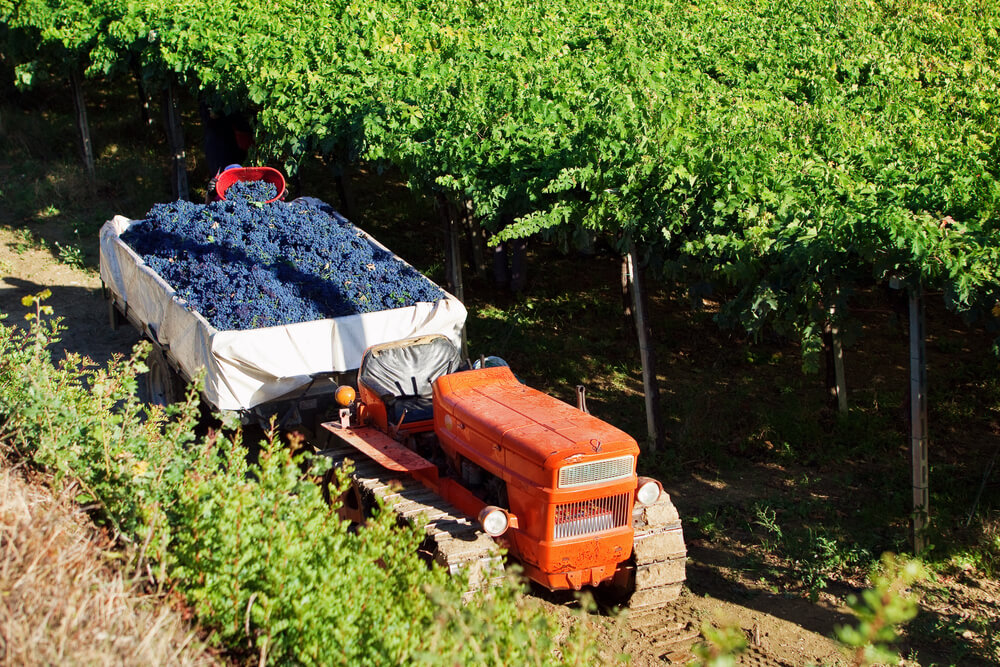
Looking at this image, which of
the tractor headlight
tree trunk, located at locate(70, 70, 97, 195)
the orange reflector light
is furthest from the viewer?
tree trunk, located at locate(70, 70, 97, 195)

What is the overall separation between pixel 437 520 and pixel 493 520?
49 cm

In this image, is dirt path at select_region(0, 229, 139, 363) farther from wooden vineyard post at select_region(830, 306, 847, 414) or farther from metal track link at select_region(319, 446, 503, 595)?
wooden vineyard post at select_region(830, 306, 847, 414)

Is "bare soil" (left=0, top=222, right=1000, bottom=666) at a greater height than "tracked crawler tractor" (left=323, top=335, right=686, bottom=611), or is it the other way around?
"tracked crawler tractor" (left=323, top=335, right=686, bottom=611)

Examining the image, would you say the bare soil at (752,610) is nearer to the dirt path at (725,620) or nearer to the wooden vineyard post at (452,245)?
the dirt path at (725,620)

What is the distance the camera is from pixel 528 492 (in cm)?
613

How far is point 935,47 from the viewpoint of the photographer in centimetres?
1285

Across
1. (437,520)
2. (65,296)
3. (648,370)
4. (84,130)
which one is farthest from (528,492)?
(84,130)

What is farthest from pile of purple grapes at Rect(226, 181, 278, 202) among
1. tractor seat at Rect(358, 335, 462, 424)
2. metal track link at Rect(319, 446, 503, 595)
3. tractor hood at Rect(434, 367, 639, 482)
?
tractor hood at Rect(434, 367, 639, 482)

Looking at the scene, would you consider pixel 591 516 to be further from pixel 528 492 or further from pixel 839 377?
pixel 839 377

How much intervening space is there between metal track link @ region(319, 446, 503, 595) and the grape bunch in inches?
74.4

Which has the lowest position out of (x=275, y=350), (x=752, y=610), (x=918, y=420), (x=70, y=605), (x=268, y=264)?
(x=752, y=610)

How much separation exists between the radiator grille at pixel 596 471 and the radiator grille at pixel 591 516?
15cm

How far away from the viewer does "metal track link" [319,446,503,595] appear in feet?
19.5

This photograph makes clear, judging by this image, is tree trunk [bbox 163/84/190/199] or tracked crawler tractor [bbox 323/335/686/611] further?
tree trunk [bbox 163/84/190/199]
